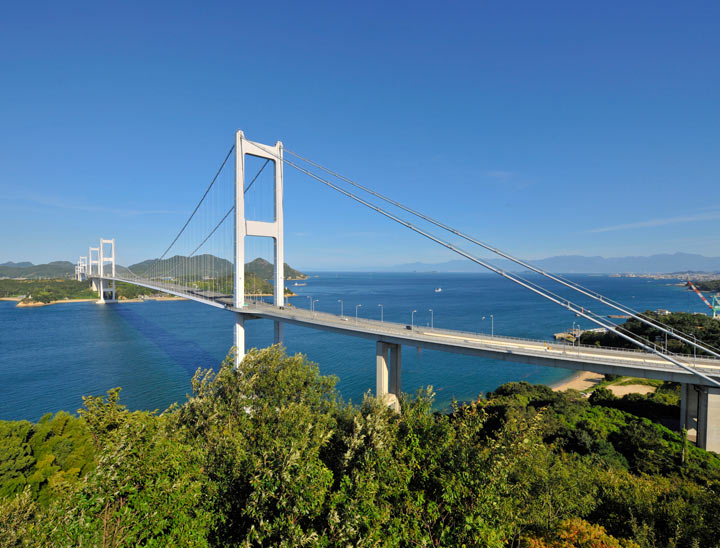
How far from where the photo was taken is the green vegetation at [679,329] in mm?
42031

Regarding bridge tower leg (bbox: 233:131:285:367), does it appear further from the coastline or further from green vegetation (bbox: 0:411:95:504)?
the coastline

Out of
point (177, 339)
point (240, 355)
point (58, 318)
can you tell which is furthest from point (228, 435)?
point (58, 318)

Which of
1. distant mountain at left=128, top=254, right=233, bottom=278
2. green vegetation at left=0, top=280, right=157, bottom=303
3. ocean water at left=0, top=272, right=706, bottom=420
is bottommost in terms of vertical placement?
ocean water at left=0, top=272, right=706, bottom=420

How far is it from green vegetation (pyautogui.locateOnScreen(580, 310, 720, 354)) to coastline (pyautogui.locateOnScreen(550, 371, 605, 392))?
21.1ft

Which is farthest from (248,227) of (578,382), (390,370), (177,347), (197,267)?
(197,267)

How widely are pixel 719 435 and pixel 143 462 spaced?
1160 inches

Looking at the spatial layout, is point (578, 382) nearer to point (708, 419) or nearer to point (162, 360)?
point (708, 419)

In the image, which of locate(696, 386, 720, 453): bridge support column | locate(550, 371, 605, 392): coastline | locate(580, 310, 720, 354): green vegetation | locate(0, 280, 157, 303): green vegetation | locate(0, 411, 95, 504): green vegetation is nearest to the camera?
locate(0, 411, 95, 504): green vegetation

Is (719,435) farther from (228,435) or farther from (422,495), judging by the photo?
(228,435)

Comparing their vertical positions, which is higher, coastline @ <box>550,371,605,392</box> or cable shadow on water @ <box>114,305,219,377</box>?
cable shadow on water @ <box>114,305,219,377</box>

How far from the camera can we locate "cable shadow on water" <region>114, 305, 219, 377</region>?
142 feet

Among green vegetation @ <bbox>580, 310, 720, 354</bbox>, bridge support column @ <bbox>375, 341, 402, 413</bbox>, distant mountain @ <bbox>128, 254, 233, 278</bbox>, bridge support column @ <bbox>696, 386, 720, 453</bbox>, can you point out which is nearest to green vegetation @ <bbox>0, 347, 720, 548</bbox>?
bridge support column @ <bbox>696, 386, 720, 453</bbox>

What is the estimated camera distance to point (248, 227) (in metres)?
36.4

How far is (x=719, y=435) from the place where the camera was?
66.9 feet
